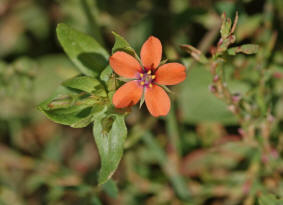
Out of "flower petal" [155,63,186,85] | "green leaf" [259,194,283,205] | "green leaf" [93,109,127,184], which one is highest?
"flower petal" [155,63,186,85]

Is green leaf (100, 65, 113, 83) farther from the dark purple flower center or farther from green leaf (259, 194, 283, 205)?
green leaf (259, 194, 283, 205)

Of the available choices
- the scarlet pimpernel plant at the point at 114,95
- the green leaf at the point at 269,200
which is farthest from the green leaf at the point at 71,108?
the green leaf at the point at 269,200

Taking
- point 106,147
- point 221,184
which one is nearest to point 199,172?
point 221,184

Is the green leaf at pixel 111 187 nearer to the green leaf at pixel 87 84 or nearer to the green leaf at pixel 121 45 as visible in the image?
the green leaf at pixel 87 84

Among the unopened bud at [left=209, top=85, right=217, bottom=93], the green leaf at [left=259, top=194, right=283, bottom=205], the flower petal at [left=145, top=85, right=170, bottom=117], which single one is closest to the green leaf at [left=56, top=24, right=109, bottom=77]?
the flower petal at [left=145, top=85, right=170, bottom=117]

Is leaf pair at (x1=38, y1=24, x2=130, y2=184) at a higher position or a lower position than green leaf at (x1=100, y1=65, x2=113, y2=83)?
lower


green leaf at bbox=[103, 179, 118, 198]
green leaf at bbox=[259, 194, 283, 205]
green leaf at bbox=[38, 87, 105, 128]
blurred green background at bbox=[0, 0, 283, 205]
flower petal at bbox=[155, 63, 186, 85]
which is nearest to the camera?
flower petal at bbox=[155, 63, 186, 85]

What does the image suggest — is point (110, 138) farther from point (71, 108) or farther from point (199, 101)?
point (199, 101)
